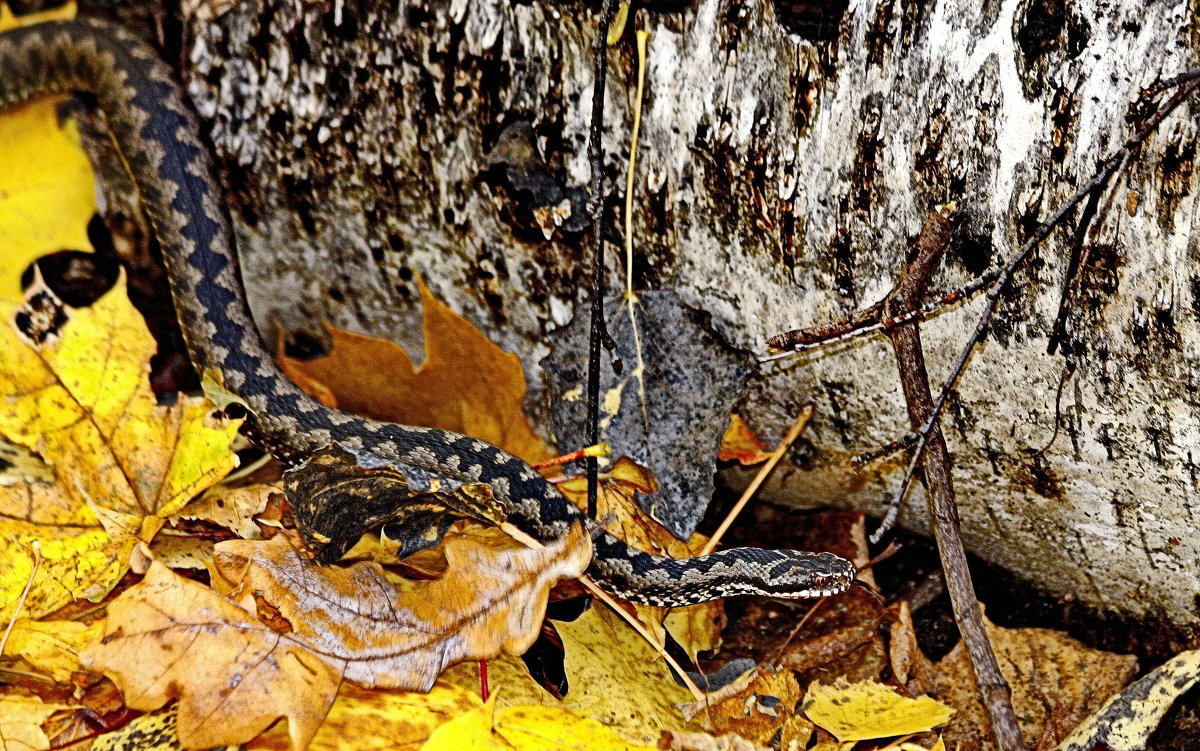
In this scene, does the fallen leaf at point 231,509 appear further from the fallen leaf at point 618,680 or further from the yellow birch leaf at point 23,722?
the fallen leaf at point 618,680

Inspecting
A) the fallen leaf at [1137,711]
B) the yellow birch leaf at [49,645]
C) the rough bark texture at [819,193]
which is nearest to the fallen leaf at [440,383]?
the rough bark texture at [819,193]

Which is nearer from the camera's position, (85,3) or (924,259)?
(924,259)

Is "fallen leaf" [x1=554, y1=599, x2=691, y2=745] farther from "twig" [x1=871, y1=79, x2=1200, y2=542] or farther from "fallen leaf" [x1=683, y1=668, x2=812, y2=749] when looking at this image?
"twig" [x1=871, y1=79, x2=1200, y2=542]

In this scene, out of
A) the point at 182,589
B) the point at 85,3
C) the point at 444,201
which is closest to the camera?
the point at 182,589

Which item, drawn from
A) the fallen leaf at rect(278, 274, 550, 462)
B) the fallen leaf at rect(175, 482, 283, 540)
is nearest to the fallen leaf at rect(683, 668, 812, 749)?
the fallen leaf at rect(278, 274, 550, 462)

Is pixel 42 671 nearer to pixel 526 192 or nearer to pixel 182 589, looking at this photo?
pixel 182 589

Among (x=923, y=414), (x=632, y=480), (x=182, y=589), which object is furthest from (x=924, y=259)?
(x=182, y=589)
